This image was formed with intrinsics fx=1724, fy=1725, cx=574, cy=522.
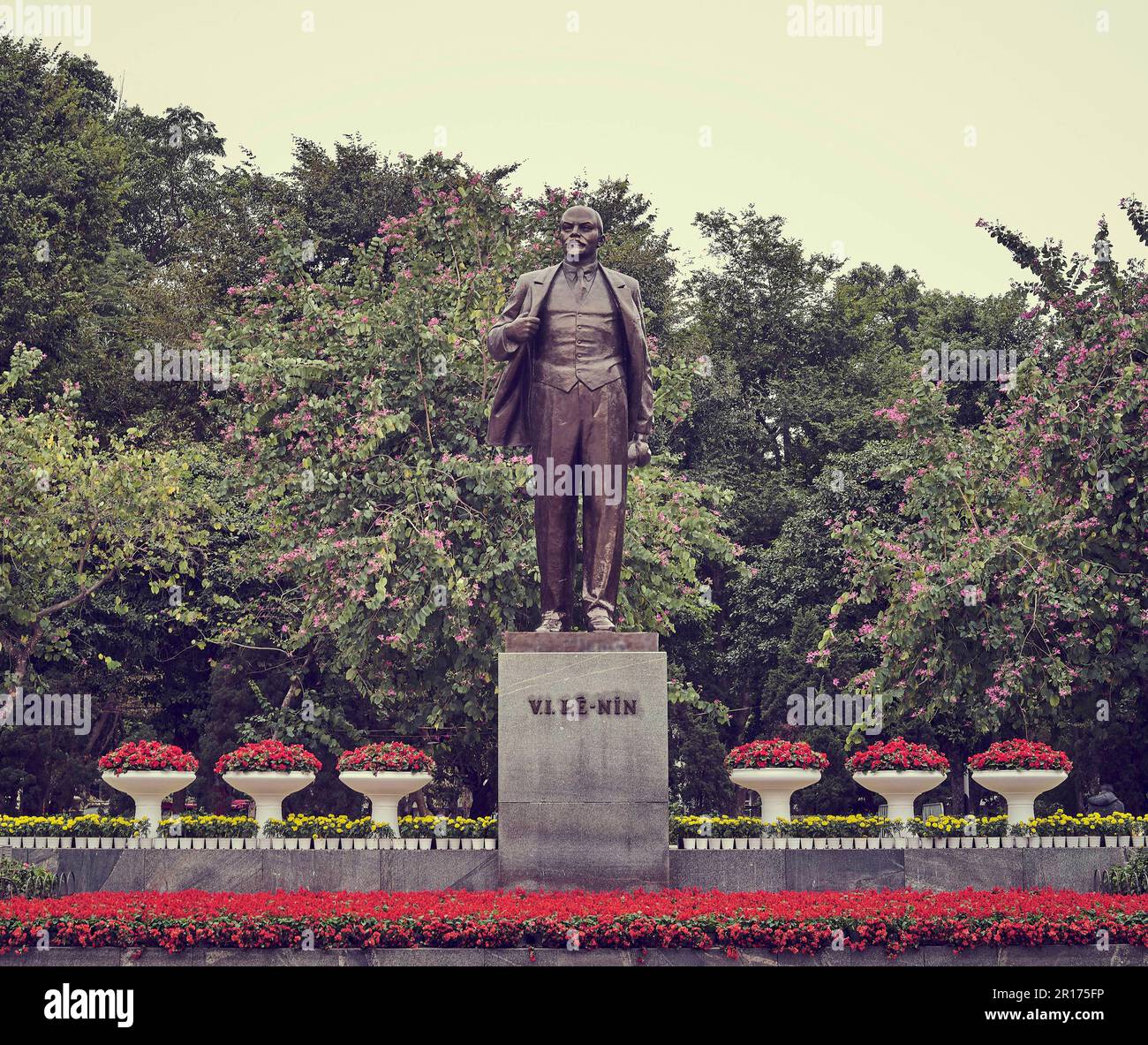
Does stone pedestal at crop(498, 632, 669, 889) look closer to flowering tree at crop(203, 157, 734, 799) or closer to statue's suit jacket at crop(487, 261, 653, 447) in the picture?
statue's suit jacket at crop(487, 261, 653, 447)

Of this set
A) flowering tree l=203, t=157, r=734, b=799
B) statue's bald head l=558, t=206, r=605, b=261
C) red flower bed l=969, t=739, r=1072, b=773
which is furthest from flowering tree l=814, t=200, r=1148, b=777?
statue's bald head l=558, t=206, r=605, b=261

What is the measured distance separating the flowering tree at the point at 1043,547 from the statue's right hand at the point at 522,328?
35.1 ft

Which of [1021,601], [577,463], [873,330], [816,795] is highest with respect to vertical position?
[873,330]

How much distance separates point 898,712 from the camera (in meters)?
24.5

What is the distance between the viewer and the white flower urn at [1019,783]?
16.0 m

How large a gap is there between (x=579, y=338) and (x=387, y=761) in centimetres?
499

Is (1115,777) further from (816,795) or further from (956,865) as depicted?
(956,865)

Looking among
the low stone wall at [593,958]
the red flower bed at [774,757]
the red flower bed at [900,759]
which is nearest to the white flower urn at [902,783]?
the red flower bed at [900,759]

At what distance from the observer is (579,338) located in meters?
14.1

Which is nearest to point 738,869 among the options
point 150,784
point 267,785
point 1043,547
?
point 267,785

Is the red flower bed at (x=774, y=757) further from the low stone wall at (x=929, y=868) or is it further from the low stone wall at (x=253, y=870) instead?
the low stone wall at (x=253, y=870)

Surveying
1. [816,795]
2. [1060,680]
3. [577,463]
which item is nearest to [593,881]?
[577,463]

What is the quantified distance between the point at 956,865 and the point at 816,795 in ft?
62.1

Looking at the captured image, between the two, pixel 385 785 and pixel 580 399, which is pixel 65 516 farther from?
pixel 580 399
